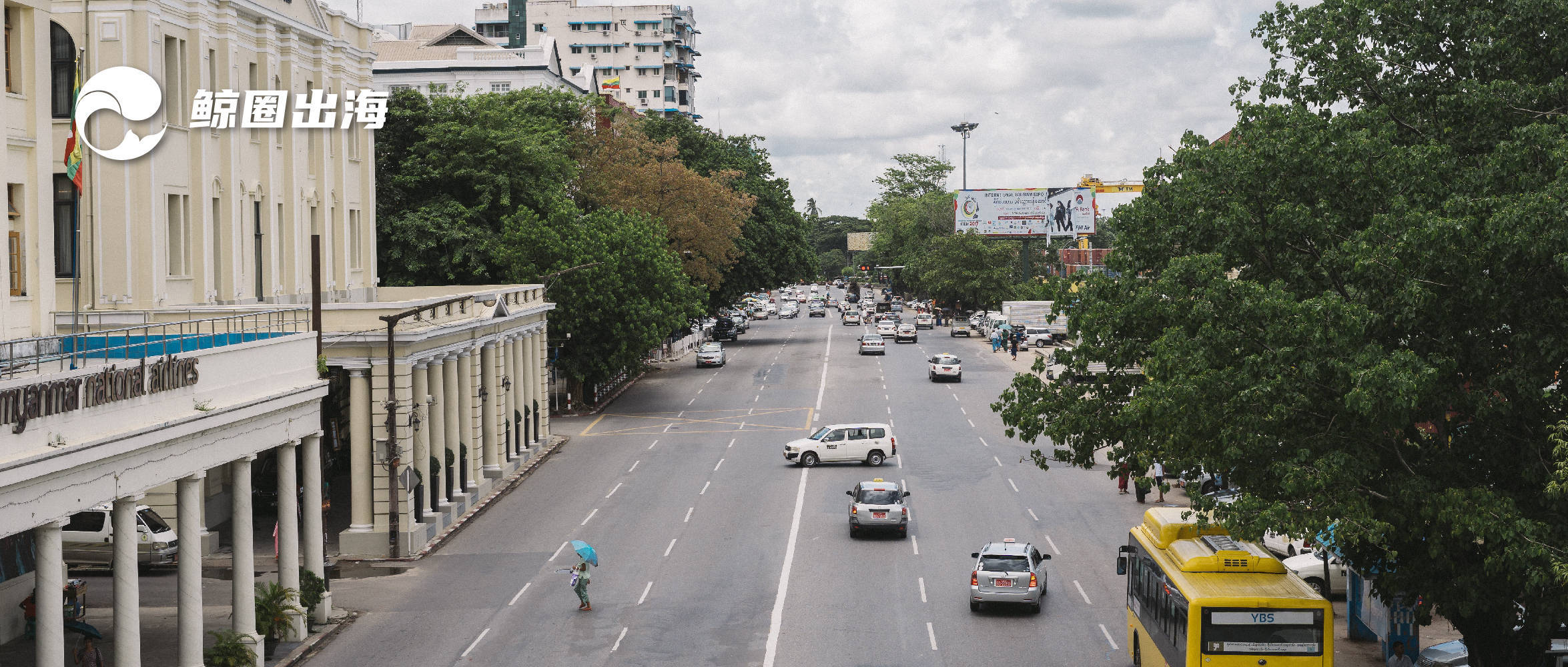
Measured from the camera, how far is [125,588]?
69.9 ft

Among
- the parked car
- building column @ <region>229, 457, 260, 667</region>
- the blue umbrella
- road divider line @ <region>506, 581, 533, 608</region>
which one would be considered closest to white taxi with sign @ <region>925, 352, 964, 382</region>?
the parked car

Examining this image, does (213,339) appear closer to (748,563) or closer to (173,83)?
(173,83)

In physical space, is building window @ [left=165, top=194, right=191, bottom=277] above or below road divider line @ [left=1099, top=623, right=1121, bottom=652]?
above

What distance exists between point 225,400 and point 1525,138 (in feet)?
67.5

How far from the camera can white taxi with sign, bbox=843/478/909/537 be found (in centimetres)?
3809

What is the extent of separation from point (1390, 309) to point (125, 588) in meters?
18.5

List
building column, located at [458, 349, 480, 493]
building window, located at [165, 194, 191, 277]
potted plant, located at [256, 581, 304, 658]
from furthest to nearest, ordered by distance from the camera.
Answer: building column, located at [458, 349, 480, 493] → building window, located at [165, 194, 191, 277] → potted plant, located at [256, 581, 304, 658]

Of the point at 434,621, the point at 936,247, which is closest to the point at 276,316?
the point at 434,621

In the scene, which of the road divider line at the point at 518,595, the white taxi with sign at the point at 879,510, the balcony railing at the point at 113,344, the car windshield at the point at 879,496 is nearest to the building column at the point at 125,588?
the balcony railing at the point at 113,344

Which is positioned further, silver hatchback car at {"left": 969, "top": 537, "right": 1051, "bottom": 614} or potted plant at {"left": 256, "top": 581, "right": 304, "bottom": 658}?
silver hatchback car at {"left": 969, "top": 537, "right": 1051, "bottom": 614}

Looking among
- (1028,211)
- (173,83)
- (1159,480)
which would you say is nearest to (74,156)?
(173,83)

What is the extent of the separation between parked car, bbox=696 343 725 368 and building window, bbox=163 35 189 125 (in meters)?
51.3

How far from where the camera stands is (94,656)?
23875 millimetres

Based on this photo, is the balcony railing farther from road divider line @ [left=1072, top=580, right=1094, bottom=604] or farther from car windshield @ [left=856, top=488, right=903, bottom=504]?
road divider line @ [left=1072, top=580, right=1094, bottom=604]
